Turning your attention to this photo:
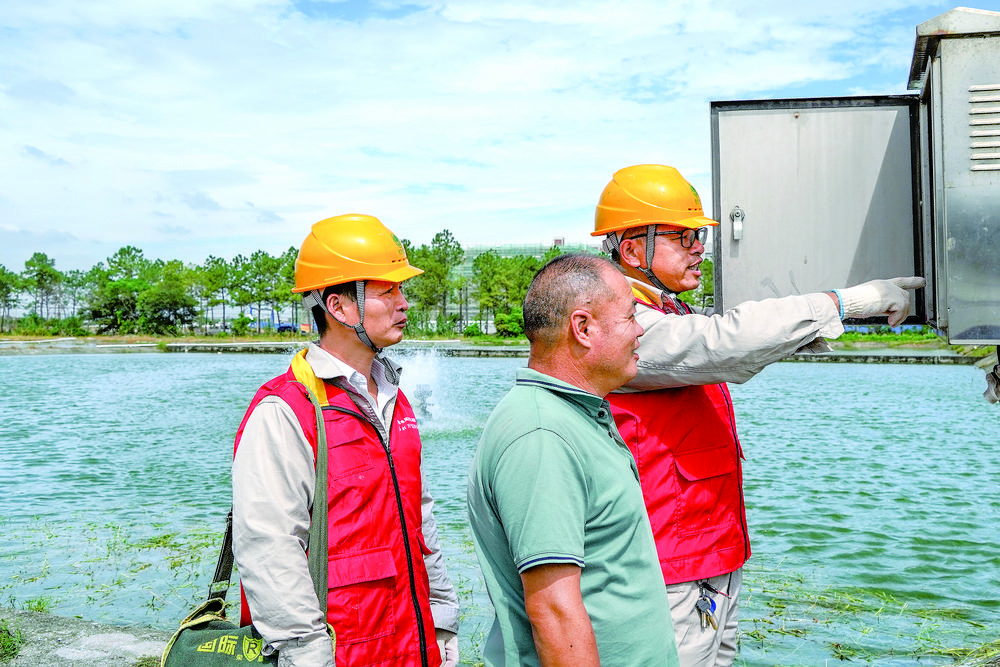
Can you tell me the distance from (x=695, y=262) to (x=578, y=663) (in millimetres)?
1651

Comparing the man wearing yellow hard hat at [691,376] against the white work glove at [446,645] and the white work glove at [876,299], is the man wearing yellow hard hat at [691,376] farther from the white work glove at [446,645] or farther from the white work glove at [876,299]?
the white work glove at [446,645]

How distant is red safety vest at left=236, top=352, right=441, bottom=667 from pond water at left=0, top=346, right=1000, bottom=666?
2.97 meters

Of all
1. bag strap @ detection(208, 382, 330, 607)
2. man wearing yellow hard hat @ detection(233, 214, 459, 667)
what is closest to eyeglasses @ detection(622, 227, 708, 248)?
man wearing yellow hard hat @ detection(233, 214, 459, 667)

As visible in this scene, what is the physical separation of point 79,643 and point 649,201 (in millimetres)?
3749

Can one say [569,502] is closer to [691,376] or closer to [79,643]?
[691,376]

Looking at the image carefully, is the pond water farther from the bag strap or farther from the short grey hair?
the short grey hair

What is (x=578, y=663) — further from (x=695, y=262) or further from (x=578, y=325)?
(x=695, y=262)

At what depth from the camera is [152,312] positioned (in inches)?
2603

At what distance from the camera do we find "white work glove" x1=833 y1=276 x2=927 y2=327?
2.47 m

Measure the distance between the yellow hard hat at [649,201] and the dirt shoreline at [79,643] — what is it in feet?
10.3

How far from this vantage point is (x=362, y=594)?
7.99 ft

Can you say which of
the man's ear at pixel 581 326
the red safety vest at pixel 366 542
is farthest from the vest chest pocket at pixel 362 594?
the man's ear at pixel 581 326

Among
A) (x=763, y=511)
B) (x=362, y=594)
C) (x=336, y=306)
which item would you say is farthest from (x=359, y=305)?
(x=763, y=511)

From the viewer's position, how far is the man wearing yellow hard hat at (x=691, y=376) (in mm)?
2408
